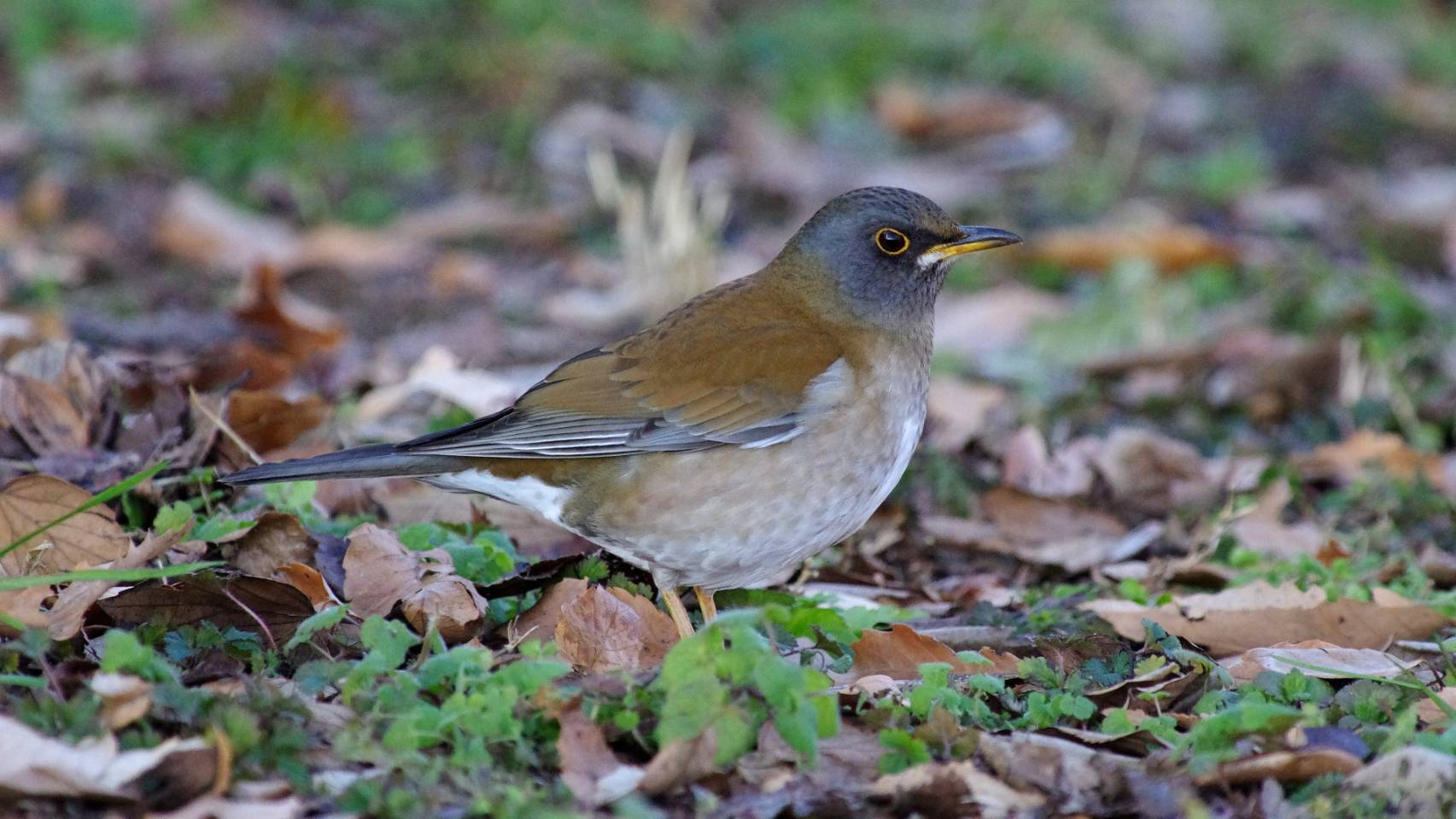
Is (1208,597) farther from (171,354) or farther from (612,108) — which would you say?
(612,108)

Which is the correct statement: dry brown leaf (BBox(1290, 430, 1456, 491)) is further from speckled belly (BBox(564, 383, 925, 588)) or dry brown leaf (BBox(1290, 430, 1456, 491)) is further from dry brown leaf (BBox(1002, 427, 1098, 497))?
speckled belly (BBox(564, 383, 925, 588))

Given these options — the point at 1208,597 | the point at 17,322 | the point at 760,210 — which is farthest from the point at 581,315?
the point at 1208,597

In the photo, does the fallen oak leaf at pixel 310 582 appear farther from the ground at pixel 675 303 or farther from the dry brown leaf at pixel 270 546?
the dry brown leaf at pixel 270 546

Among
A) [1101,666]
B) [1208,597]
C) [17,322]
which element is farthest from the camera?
[17,322]

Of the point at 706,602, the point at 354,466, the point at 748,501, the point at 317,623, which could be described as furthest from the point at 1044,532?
the point at 317,623

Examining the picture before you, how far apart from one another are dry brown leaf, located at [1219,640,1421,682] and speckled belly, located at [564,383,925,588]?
1238 millimetres

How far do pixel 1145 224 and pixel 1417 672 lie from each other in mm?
5607

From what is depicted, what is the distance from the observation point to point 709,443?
5379 millimetres

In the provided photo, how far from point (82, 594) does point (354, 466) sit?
97cm

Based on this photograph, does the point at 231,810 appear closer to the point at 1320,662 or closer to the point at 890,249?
the point at 1320,662

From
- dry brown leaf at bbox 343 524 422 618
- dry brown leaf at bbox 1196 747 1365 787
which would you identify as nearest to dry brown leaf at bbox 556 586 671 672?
dry brown leaf at bbox 343 524 422 618

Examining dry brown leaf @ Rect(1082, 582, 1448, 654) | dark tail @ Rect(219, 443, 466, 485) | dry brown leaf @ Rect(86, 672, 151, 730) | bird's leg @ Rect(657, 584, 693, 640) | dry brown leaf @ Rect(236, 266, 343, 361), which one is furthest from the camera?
dry brown leaf @ Rect(236, 266, 343, 361)

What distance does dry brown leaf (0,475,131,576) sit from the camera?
470cm

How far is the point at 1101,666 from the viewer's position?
4.67 m
